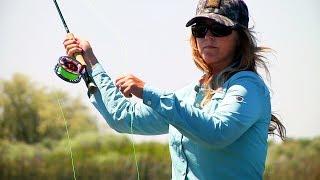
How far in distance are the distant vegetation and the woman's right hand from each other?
16.8 ft

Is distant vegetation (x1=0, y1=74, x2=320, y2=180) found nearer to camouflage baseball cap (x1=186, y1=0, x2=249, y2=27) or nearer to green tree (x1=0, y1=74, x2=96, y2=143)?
green tree (x1=0, y1=74, x2=96, y2=143)

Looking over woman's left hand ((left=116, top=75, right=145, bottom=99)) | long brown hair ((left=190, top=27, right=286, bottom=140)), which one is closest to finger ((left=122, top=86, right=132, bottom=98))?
woman's left hand ((left=116, top=75, right=145, bottom=99))

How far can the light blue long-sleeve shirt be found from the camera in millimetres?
1849

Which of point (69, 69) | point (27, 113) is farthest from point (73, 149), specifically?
point (69, 69)

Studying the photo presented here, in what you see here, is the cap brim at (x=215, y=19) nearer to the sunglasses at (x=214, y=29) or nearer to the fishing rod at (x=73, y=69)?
the sunglasses at (x=214, y=29)

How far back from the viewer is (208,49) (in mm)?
2164

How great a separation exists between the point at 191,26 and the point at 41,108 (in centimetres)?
789

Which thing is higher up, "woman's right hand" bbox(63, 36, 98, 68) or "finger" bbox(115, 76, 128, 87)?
"woman's right hand" bbox(63, 36, 98, 68)

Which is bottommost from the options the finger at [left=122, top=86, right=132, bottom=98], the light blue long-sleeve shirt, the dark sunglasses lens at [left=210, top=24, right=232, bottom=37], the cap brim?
the light blue long-sleeve shirt

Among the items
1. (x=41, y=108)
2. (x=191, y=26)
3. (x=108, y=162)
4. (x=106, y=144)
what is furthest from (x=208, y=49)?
(x=41, y=108)

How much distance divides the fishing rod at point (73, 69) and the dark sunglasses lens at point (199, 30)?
35 cm

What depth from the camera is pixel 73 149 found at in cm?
870

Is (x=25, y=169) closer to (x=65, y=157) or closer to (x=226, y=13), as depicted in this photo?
(x=65, y=157)

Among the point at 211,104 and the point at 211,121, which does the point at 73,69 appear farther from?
the point at 211,121
